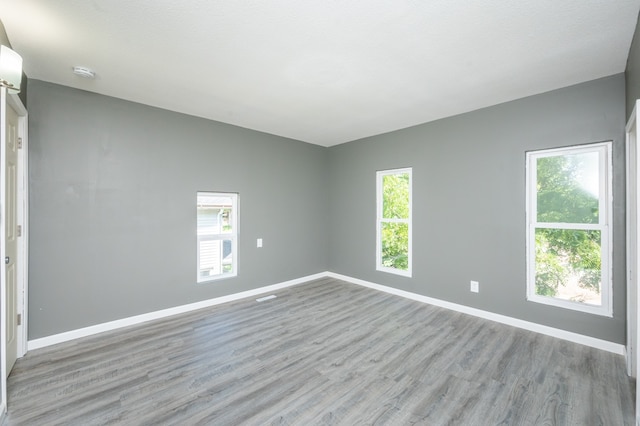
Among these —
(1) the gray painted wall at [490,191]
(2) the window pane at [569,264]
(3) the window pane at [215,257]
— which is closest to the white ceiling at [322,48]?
(1) the gray painted wall at [490,191]

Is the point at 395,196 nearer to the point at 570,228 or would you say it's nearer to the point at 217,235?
the point at 570,228

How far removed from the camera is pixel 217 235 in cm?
398

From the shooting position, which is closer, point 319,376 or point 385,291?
point 319,376

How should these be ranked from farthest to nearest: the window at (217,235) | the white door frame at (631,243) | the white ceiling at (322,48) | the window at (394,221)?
the window at (394,221) < the window at (217,235) < the white door frame at (631,243) < the white ceiling at (322,48)

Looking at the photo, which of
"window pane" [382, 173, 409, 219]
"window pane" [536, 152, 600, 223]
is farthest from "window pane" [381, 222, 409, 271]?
"window pane" [536, 152, 600, 223]

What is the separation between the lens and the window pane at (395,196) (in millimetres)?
4301

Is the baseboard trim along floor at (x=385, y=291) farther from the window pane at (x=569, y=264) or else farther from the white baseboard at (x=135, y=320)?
the window pane at (x=569, y=264)

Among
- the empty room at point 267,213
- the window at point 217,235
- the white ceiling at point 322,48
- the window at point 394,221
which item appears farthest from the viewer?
the window at point 394,221

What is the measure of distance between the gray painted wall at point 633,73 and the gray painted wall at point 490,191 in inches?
9.6

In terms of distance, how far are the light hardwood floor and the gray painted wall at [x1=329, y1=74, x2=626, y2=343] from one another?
1.46ft

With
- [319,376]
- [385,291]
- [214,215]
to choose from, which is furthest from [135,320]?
[385,291]

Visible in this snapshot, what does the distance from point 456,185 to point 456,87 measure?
1.32 meters

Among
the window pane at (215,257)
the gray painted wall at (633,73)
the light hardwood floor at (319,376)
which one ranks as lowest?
the light hardwood floor at (319,376)

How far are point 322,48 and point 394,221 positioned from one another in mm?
2944
